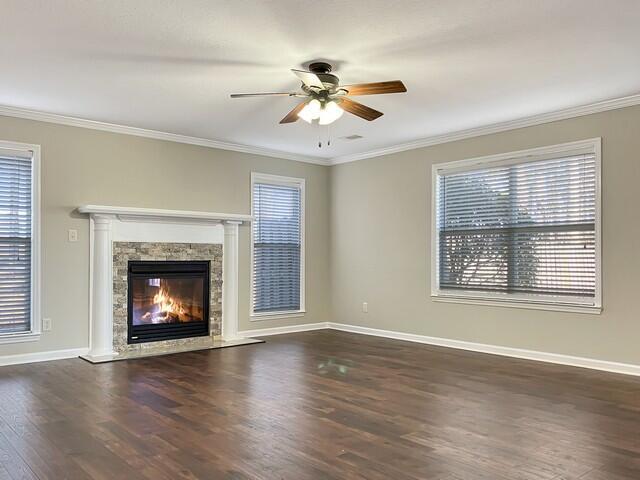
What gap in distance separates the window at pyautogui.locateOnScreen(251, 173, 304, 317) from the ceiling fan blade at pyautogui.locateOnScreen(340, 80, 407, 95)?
3.28m

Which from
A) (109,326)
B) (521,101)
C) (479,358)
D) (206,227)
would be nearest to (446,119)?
A: (521,101)

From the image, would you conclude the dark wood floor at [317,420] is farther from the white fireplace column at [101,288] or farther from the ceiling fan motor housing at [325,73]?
the ceiling fan motor housing at [325,73]

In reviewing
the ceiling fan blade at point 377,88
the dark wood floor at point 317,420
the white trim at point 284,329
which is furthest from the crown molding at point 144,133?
the ceiling fan blade at point 377,88

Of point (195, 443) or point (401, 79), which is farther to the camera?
point (401, 79)

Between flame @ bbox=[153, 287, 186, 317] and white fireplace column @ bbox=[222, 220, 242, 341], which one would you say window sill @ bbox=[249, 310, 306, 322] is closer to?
white fireplace column @ bbox=[222, 220, 242, 341]

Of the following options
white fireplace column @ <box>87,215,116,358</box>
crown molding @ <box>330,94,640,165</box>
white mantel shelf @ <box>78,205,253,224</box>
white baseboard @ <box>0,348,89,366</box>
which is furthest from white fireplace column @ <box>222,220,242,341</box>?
crown molding @ <box>330,94,640,165</box>

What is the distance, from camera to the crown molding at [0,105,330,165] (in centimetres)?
520

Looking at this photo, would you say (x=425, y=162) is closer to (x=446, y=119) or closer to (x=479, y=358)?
(x=446, y=119)

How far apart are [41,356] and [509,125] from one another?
17.6ft

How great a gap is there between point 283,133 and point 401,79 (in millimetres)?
2125

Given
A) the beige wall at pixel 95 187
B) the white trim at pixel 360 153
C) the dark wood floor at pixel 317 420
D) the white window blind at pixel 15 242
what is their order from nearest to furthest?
the dark wood floor at pixel 317 420, the white trim at pixel 360 153, the white window blind at pixel 15 242, the beige wall at pixel 95 187

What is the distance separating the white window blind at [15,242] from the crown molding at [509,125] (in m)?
4.08

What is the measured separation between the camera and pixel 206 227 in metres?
6.44

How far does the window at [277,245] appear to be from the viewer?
278 inches
